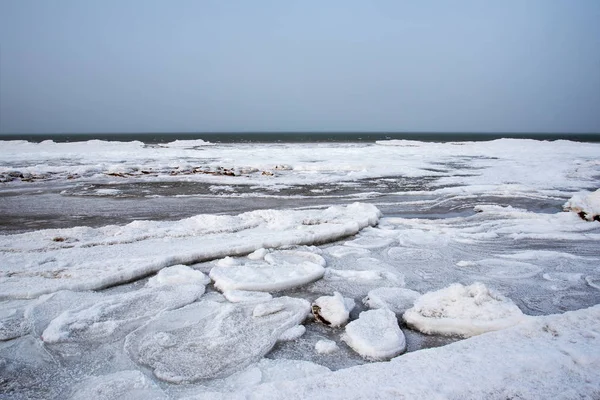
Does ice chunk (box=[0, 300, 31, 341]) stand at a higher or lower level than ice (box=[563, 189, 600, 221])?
lower

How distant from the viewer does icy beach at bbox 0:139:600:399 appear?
1.58 m

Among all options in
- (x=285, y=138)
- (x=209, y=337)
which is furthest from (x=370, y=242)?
(x=285, y=138)

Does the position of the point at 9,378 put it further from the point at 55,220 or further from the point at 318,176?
the point at 318,176

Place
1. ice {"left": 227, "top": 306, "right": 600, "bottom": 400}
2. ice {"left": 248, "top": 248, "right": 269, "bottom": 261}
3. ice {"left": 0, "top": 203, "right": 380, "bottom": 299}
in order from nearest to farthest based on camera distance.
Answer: ice {"left": 227, "top": 306, "right": 600, "bottom": 400} < ice {"left": 0, "top": 203, "right": 380, "bottom": 299} < ice {"left": 248, "top": 248, "right": 269, "bottom": 261}

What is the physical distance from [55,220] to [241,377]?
4043 millimetres

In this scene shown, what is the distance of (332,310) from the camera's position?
221cm

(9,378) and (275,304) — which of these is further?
(275,304)

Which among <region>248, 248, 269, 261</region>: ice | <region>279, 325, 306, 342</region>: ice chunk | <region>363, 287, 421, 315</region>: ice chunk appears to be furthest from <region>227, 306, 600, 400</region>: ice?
<region>248, 248, 269, 261</region>: ice

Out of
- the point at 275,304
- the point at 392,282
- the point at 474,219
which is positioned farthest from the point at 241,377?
the point at 474,219

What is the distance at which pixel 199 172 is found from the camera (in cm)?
1005

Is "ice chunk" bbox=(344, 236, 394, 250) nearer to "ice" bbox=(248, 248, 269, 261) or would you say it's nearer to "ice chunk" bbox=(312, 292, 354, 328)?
"ice" bbox=(248, 248, 269, 261)

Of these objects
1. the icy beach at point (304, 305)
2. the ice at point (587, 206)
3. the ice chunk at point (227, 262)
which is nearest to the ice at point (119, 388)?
the icy beach at point (304, 305)

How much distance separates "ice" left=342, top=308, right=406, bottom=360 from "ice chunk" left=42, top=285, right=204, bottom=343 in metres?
0.96

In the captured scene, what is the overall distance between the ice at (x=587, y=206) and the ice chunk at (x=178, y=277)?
160 inches
